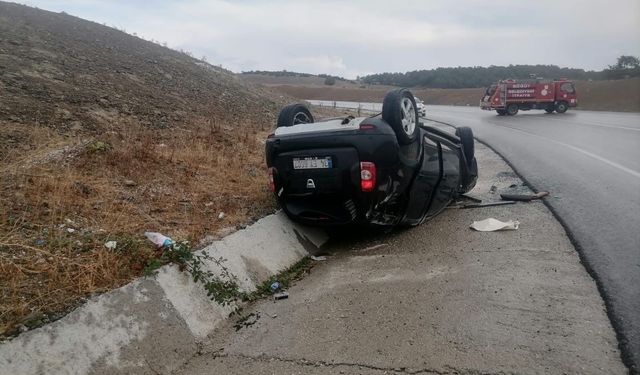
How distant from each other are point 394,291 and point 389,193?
1291 millimetres

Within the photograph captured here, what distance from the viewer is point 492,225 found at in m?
6.00

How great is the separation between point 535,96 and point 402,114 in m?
30.3

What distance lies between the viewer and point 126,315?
3617 millimetres

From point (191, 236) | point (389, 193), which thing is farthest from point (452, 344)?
point (191, 236)

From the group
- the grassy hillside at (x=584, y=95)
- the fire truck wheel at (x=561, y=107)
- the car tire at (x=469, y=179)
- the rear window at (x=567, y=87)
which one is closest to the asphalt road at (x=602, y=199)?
the car tire at (x=469, y=179)

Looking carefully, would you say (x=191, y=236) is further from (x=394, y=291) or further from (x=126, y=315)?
(x=394, y=291)

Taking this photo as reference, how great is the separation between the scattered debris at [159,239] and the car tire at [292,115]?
223 cm

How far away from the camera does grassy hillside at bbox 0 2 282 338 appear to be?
13.1 feet

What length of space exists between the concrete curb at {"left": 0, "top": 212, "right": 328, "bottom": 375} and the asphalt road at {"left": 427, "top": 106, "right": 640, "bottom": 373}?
2.90m

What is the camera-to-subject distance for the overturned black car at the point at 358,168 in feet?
17.0

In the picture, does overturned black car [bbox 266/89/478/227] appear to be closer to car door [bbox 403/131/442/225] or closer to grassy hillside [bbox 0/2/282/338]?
car door [bbox 403/131/442/225]

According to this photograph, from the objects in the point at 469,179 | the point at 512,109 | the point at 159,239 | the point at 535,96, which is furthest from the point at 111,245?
the point at 535,96

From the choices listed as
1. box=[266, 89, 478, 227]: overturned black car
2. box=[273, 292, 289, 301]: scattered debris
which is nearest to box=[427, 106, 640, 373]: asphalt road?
box=[266, 89, 478, 227]: overturned black car

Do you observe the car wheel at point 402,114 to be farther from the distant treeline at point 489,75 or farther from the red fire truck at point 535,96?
the distant treeline at point 489,75
